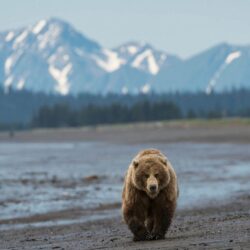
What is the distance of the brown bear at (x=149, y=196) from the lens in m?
10.5

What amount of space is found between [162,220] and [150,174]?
2.64 ft

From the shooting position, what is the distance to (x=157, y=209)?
10.8 meters

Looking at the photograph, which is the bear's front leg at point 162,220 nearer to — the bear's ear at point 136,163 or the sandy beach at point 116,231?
the sandy beach at point 116,231

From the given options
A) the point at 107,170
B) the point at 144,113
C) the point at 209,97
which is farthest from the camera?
the point at 209,97

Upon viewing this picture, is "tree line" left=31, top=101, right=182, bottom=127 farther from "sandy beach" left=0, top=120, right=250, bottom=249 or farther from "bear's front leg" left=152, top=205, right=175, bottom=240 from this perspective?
"bear's front leg" left=152, top=205, right=175, bottom=240

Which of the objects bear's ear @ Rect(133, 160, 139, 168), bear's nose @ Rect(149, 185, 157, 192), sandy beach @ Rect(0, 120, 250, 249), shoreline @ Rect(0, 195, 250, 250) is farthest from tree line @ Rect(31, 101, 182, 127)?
bear's nose @ Rect(149, 185, 157, 192)

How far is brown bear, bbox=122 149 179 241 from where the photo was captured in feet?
34.4

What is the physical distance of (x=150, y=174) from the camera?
10406 mm

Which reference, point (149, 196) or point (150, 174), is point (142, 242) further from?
point (150, 174)

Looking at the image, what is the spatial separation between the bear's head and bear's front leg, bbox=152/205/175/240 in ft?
1.22

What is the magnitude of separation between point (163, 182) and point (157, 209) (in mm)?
445

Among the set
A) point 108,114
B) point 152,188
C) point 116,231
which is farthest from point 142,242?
point 108,114

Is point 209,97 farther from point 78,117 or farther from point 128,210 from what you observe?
point 128,210

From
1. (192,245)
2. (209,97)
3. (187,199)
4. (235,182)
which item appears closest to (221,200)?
(187,199)
